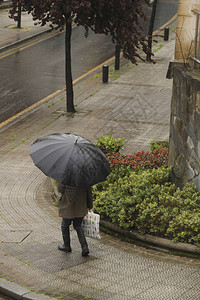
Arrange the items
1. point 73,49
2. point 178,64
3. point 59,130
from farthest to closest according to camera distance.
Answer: point 73,49, point 59,130, point 178,64

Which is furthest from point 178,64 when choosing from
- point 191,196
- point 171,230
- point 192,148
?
point 171,230

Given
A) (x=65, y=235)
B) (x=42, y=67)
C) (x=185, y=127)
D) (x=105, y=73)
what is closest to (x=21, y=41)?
(x=42, y=67)

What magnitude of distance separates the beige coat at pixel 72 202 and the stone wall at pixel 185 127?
7.49 feet

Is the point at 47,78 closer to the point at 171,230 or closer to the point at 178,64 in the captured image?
the point at 178,64

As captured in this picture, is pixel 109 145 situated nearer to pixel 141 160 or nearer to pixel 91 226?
pixel 141 160

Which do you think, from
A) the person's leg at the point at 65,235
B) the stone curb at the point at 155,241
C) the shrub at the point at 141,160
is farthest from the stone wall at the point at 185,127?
the person's leg at the point at 65,235

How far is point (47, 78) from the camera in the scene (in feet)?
73.8

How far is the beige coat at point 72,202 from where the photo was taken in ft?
29.2

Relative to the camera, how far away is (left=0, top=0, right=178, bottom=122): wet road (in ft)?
66.2

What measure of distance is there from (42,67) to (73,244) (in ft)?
50.1

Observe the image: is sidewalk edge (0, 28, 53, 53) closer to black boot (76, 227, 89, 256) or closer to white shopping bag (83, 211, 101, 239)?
white shopping bag (83, 211, 101, 239)

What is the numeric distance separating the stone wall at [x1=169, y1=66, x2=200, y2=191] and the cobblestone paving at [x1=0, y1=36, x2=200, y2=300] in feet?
6.19

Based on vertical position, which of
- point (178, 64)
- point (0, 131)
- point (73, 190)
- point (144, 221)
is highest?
point (178, 64)

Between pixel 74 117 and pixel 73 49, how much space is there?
9691mm
